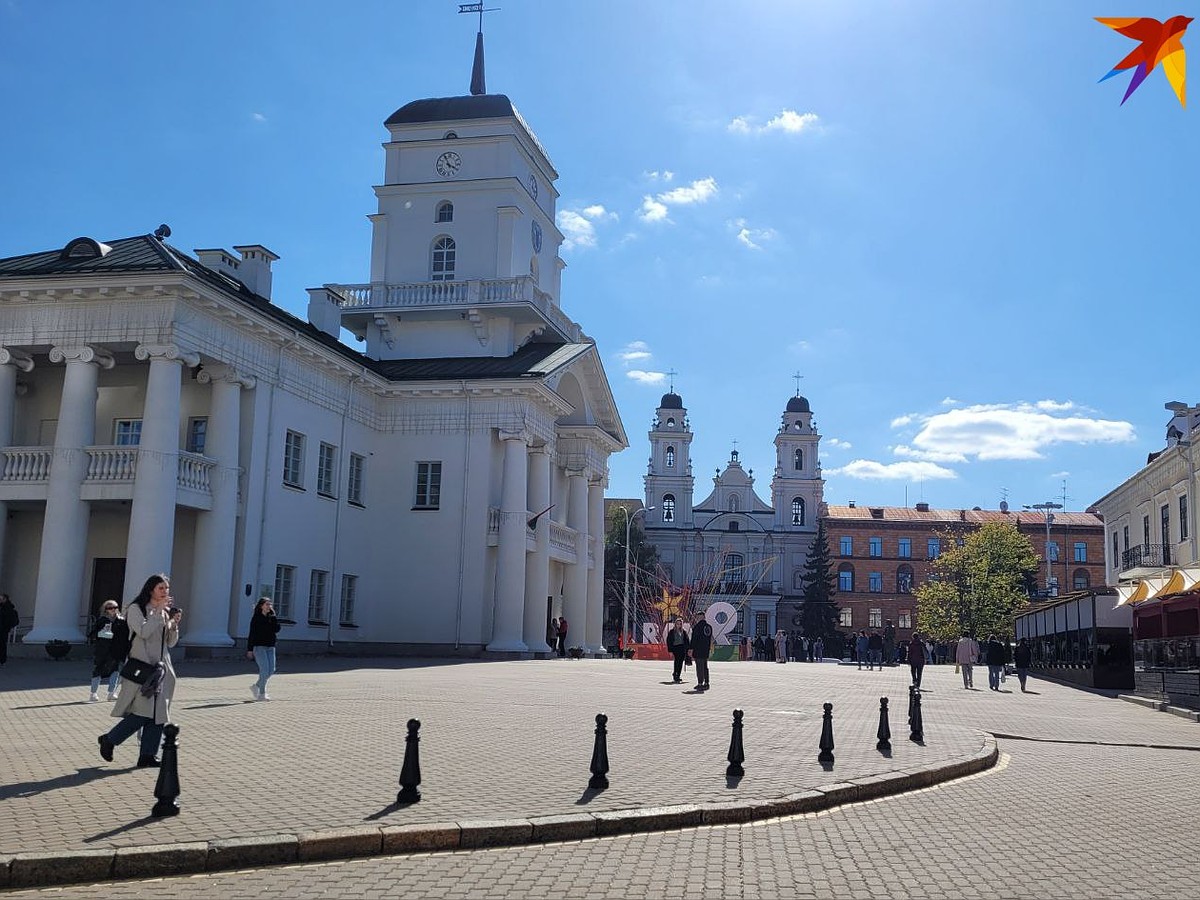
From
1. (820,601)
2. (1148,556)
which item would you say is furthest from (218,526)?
(820,601)

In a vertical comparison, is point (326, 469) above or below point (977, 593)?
above

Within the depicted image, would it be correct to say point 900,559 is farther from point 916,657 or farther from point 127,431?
point 127,431

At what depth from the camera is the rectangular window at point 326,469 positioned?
36.9 metres

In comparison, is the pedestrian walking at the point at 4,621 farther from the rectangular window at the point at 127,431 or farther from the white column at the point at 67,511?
the rectangular window at the point at 127,431

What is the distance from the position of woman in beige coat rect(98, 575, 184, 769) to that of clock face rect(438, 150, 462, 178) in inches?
1467

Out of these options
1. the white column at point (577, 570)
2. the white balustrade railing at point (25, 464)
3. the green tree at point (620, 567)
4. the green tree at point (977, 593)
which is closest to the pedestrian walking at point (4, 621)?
the white balustrade railing at point (25, 464)

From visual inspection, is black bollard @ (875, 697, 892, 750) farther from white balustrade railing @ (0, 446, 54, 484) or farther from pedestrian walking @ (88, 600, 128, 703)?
white balustrade railing @ (0, 446, 54, 484)

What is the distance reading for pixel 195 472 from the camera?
2988cm

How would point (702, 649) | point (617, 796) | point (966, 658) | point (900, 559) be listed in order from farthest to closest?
point (900, 559) < point (966, 658) < point (702, 649) < point (617, 796)

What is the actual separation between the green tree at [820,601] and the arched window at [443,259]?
6556 centimetres

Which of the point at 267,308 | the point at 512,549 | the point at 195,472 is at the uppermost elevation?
the point at 267,308

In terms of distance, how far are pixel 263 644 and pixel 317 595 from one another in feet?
61.7

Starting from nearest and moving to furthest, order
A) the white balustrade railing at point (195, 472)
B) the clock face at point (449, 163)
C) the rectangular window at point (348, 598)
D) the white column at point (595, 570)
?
the white balustrade railing at point (195, 472), the rectangular window at point (348, 598), the clock face at point (449, 163), the white column at point (595, 570)

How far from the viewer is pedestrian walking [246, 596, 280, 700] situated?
18000 millimetres
